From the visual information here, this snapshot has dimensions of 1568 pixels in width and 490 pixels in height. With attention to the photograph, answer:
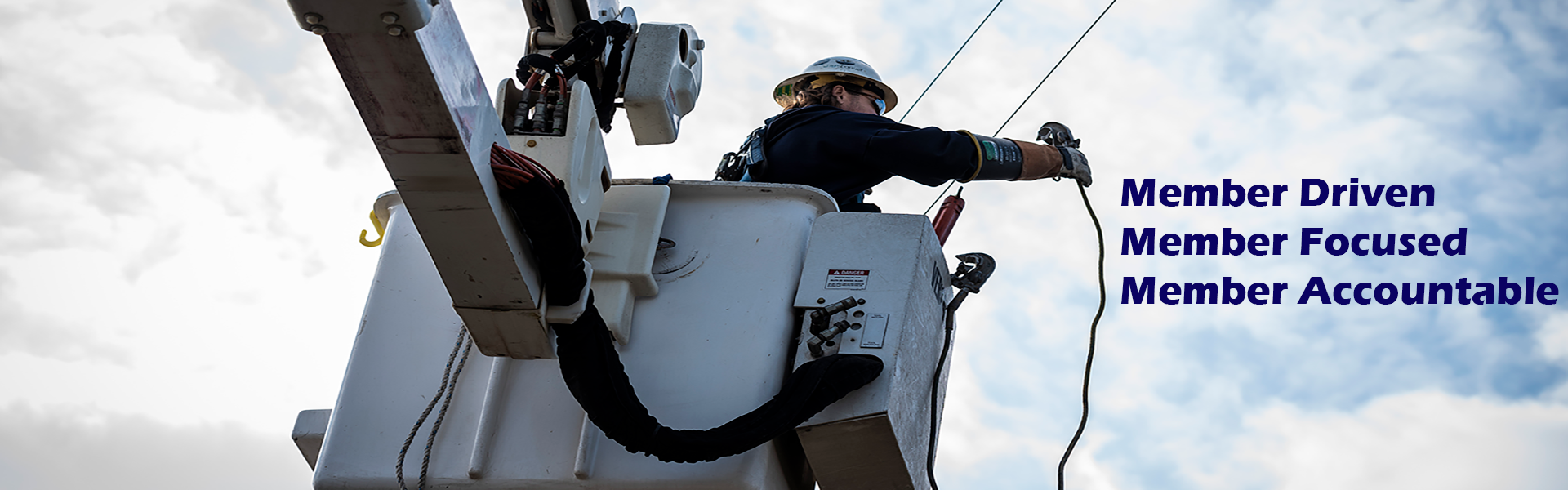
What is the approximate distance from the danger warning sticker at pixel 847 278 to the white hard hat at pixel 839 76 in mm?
1903

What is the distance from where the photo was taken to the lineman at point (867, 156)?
4.81 metres

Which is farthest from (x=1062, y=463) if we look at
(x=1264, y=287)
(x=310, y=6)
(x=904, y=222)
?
(x=1264, y=287)

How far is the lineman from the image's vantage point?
15.8ft

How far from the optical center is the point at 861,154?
15.9 feet

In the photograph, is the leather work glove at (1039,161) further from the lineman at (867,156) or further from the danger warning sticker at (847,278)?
the danger warning sticker at (847,278)

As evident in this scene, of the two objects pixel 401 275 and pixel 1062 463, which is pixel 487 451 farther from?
pixel 1062 463

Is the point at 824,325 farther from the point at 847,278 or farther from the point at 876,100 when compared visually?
the point at 876,100

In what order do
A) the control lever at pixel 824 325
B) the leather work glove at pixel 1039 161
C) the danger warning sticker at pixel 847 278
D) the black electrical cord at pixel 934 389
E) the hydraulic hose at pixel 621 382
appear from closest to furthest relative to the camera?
the hydraulic hose at pixel 621 382
the control lever at pixel 824 325
the danger warning sticker at pixel 847 278
the black electrical cord at pixel 934 389
the leather work glove at pixel 1039 161

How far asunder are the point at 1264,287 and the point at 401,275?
198 inches

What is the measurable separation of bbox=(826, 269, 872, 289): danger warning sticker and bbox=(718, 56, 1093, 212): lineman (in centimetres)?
88

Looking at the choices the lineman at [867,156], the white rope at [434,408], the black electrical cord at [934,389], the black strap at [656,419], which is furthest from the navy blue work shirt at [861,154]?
the white rope at [434,408]

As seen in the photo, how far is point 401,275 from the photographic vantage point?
167 inches

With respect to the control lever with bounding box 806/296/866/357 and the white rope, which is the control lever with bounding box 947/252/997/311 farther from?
the white rope

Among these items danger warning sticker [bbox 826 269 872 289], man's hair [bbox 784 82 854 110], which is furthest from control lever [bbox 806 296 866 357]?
man's hair [bbox 784 82 854 110]
